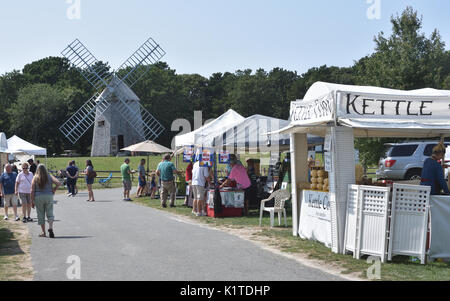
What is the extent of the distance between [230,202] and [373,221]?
7502 mm

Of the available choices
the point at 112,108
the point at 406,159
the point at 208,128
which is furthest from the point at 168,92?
the point at 208,128

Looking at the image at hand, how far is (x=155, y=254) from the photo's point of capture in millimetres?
9445

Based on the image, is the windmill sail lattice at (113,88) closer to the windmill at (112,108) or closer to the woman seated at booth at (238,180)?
the windmill at (112,108)

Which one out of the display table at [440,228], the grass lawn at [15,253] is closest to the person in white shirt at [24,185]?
the grass lawn at [15,253]

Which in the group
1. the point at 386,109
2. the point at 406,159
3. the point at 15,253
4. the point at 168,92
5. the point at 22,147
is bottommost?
the point at 15,253

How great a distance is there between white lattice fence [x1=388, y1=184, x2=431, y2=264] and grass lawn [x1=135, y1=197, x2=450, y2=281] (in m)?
0.24

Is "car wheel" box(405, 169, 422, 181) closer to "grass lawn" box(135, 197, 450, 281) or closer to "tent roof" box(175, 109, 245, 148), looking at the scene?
"tent roof" box(175, 109, 245, 148)

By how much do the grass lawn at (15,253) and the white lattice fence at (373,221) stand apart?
5.22m

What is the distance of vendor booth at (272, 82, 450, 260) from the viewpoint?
8.59 meters

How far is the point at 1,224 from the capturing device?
588 inches

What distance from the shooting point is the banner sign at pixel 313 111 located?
9.61 m

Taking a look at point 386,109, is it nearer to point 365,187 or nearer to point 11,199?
point 365,187

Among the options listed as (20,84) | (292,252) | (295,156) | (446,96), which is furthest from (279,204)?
(20,84)

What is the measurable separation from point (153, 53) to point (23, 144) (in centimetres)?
2333
